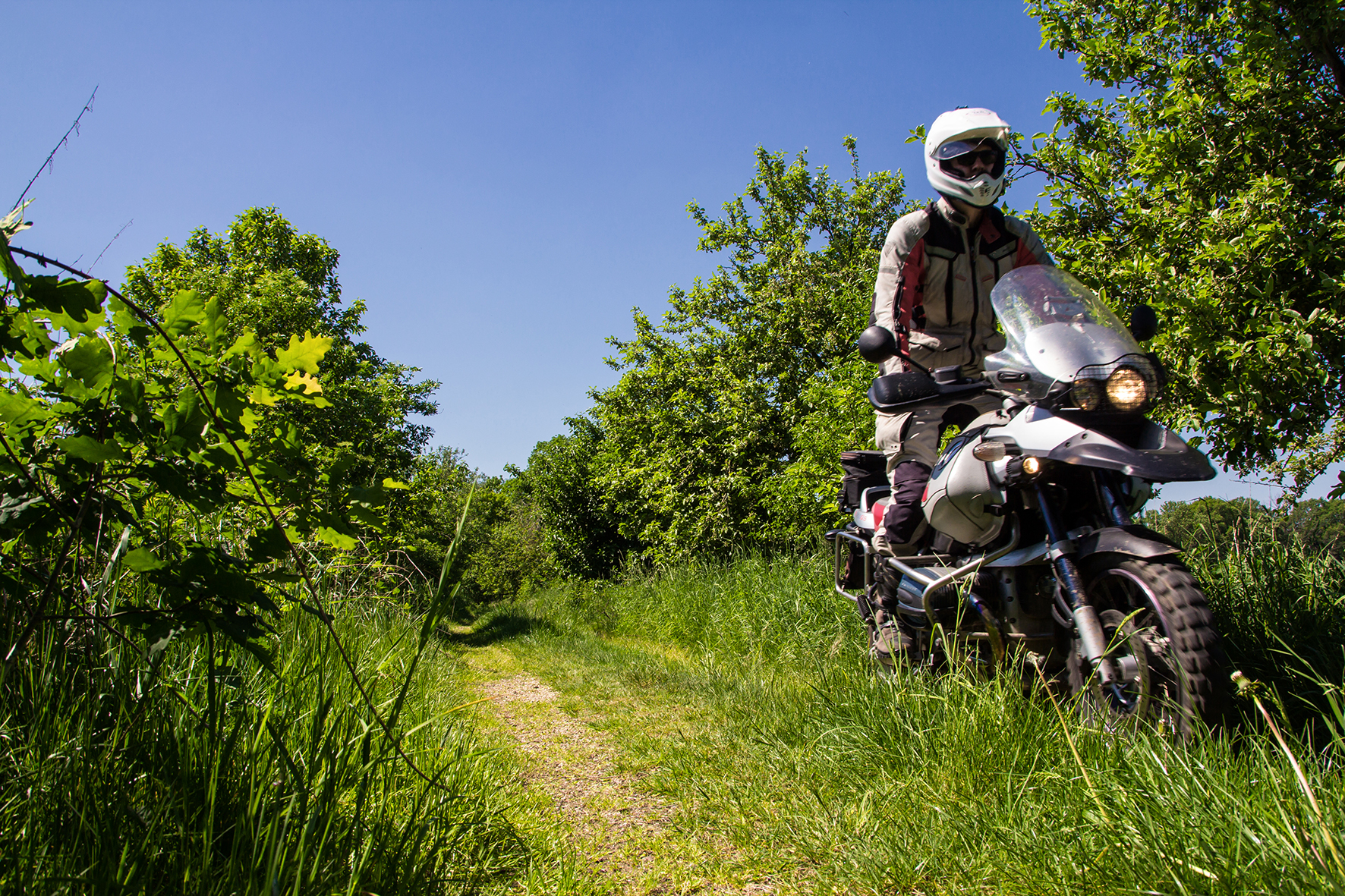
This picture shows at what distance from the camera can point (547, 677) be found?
5.98 m

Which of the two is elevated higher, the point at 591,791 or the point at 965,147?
the point at 965,147

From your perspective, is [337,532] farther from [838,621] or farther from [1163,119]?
[1163,119]

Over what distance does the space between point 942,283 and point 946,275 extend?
4 cm

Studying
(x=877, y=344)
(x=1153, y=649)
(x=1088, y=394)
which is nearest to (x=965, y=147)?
(x=877, y=344)

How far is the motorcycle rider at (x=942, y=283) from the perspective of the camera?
321cm

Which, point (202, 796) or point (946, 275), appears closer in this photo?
point (202, 796)

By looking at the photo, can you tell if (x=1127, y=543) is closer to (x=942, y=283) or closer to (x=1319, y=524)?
(x=942, y=283)

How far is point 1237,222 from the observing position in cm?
418

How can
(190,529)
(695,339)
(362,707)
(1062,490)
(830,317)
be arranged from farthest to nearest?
(695,339) < (830,317) < (190,529) < (1062,490) < (362,707)

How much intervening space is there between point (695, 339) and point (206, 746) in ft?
59.5

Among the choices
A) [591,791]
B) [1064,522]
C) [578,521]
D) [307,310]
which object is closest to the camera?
[1064,522]

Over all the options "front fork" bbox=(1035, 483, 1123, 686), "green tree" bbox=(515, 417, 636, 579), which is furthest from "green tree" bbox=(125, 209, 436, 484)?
"front fork" bbox=(1035, 483, 1123, 686)

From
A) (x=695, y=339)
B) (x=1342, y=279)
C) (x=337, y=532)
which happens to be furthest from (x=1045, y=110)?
(x=695, y=339)

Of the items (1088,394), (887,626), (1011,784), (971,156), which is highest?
(971,156)
